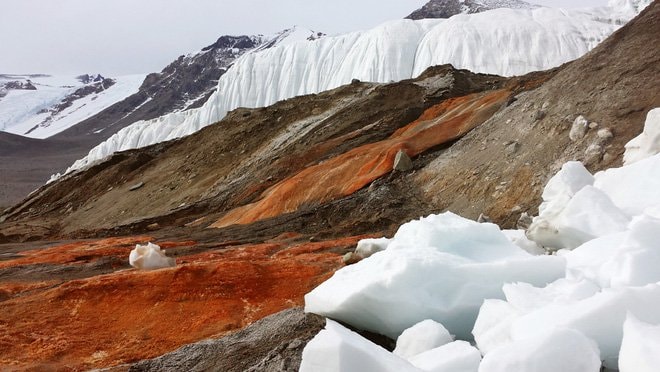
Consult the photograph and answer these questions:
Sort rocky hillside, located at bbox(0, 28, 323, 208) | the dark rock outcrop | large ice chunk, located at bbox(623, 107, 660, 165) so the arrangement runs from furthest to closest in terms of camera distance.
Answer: rocky hillside, located at bbox(0, 28, 323, 208) → large ice chunk, located at bbox(623, 107, 660, 165) → the dark rock outcrop

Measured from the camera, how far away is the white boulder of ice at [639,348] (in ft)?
8.52

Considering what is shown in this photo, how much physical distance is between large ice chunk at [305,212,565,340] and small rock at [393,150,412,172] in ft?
31.4

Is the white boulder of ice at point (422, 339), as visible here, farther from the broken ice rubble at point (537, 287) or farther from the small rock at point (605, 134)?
the small rock at point (605, 134)

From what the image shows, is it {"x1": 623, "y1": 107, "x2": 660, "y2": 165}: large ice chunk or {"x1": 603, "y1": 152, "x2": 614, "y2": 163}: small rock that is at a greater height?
{"x1": 623, "y1": 107, "x2": 660, "y2": 165}: large ice chunk

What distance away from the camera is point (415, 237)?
5301mm

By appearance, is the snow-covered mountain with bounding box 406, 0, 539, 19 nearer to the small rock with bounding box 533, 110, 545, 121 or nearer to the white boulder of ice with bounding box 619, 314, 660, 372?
the small rock with bounding box 533, 110, 545, 121

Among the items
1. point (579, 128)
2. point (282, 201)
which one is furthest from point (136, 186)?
point (579, 128)

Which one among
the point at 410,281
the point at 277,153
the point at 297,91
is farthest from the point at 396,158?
the point at 297,91

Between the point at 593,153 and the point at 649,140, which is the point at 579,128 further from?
the point at 649,140

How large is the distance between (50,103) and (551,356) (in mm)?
173163

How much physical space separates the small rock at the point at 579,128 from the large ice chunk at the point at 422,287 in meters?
6.59

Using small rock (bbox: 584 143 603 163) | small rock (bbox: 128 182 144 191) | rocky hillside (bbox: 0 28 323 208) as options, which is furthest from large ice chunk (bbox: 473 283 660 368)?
rocky hillside (bbox: 0 28 323 208)

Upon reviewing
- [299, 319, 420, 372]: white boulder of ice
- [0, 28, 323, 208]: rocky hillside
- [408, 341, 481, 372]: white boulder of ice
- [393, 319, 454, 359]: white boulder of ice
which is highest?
[299, 319, 420, 372]: white boulder of ice

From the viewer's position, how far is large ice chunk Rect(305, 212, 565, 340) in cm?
424
